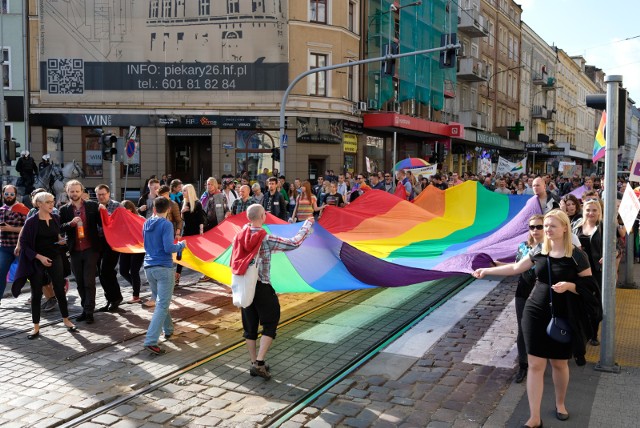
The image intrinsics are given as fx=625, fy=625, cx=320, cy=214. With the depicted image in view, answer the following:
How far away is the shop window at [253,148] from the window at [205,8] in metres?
5.90

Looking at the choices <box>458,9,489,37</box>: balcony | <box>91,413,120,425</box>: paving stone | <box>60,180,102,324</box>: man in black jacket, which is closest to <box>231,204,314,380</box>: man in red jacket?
<box>91,413,120,425</box>: paving stone

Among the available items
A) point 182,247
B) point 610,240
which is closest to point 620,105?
point 610,240

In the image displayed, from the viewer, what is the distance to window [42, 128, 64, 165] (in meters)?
29.7

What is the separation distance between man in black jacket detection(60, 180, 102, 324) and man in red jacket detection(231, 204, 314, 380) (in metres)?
3.14

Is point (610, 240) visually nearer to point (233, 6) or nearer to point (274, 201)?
point (274, 201)

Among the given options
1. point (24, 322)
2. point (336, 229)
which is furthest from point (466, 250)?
point (24, 322)

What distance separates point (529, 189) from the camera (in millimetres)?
17750

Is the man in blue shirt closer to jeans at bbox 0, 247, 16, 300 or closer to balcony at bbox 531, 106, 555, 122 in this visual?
jeans at bbox 0, 247, 16, 300

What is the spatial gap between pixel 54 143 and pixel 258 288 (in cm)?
2657

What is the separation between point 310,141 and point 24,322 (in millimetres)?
22513

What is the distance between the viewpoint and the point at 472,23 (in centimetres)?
4719

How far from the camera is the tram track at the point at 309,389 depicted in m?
5.61

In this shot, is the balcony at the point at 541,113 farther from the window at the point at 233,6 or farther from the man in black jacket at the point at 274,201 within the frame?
the man in black jacket at the point at 274,201

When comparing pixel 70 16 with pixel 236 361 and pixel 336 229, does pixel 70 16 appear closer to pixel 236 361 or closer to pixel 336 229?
pixel 336 229
